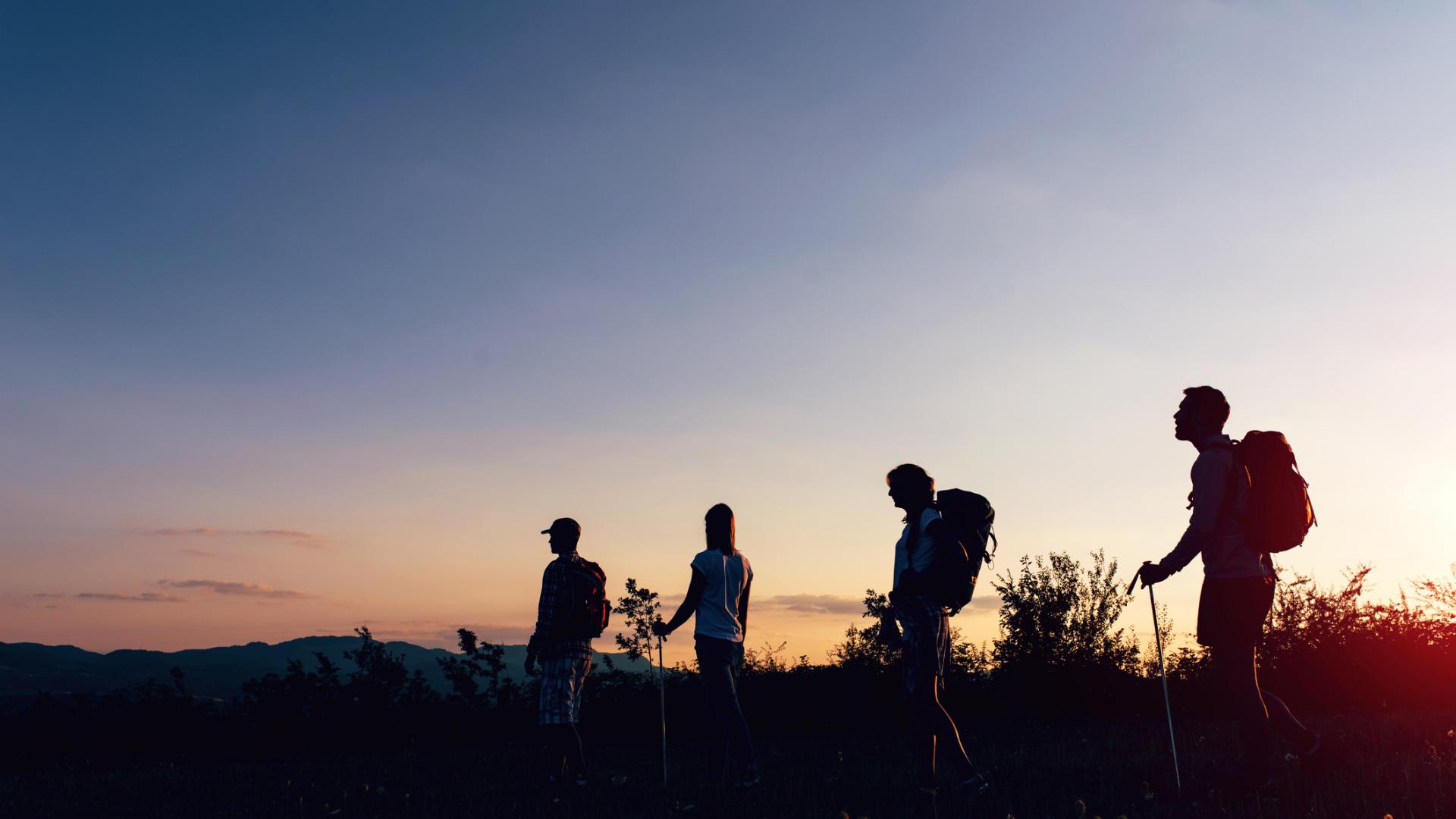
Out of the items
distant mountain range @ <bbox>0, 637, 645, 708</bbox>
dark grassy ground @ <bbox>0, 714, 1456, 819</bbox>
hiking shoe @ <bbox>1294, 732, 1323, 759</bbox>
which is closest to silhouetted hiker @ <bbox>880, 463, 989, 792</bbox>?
dark grassy ground @ <bbox>0, 714, 1456, 819</bbox>

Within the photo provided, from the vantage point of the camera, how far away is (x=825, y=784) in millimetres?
7734

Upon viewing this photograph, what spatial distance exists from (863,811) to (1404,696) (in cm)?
1195

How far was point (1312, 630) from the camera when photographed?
49.4 feet

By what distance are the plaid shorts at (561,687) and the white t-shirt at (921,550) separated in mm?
3294

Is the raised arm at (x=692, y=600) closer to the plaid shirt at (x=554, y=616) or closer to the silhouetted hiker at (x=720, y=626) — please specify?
the silhouetted hiker at (x=720, y=626)

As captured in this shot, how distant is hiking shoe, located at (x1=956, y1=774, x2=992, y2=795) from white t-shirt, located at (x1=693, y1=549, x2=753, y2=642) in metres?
2.35

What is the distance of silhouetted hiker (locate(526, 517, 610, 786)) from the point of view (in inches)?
330

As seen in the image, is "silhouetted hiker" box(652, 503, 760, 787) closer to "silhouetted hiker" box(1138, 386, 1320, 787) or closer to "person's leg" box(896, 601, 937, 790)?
"person's leg" box(896, 601, 937, 790)

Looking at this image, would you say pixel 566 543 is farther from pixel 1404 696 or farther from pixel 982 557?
pixel 1404 696

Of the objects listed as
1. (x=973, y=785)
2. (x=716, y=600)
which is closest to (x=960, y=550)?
(x=973, y=785)

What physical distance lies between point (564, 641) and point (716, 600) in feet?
4.98

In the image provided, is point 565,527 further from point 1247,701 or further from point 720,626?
point 1247,701

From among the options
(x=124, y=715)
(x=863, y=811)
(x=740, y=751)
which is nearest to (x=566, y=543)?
(x=740, y=751)

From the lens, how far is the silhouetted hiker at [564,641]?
8.38 m
